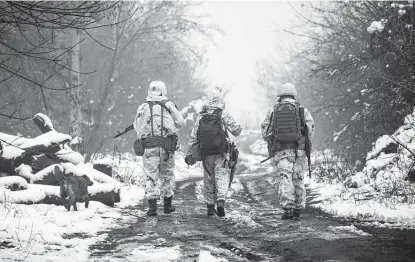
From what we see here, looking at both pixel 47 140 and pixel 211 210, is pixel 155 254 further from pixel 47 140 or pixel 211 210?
pixel 47 140

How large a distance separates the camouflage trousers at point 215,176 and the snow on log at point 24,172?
3.31m

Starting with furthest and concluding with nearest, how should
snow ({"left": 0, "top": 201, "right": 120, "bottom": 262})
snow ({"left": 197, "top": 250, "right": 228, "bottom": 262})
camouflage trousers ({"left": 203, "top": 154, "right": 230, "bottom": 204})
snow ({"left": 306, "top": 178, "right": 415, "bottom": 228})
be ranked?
1. camouflage trousers ({"left": 203, "top": 154, "right": 230, "bottom": 204})
2. snow ({"left": 306, "top": 178, "right": 415, "bottom": 228})
3. snow ({"left": 0, "top": 201, "right": 120, "bottom": 262})
4. snow ({"left": 197, "top": 250, "right": 228, "bottom": 262})

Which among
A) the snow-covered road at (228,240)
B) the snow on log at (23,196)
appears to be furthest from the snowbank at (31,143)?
the snow-covered road at (228,240)

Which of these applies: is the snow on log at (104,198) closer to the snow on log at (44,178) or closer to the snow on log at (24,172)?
the snow on log at (44,178)

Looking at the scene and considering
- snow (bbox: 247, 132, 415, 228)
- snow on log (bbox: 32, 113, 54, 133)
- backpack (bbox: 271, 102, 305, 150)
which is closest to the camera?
snow (bbox: 247, 132, 415, 228)

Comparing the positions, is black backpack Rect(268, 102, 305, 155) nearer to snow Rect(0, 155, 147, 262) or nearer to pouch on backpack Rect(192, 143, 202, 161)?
pouch on backpack Rect(192, 143, 202, 161)

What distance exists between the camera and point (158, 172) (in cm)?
678

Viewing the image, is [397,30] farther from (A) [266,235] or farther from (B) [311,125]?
(A) [266,235]

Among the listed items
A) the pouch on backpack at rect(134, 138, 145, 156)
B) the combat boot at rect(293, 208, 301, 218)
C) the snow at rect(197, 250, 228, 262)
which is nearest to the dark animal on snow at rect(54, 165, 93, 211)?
the pouch on backpack at rect(134, 138, 145, 156)

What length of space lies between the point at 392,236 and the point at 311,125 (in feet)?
8.47

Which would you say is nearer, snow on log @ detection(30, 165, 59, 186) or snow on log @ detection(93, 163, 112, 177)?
snow on log @ detection(30, 165, 59, 186)

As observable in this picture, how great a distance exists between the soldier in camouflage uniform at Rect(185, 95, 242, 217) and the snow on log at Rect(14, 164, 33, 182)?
10.0 ft

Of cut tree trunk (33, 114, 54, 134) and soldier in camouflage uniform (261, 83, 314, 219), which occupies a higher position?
cut tree trunk (33, 114, 54, 134)

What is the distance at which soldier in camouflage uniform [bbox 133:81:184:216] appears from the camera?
662cm
